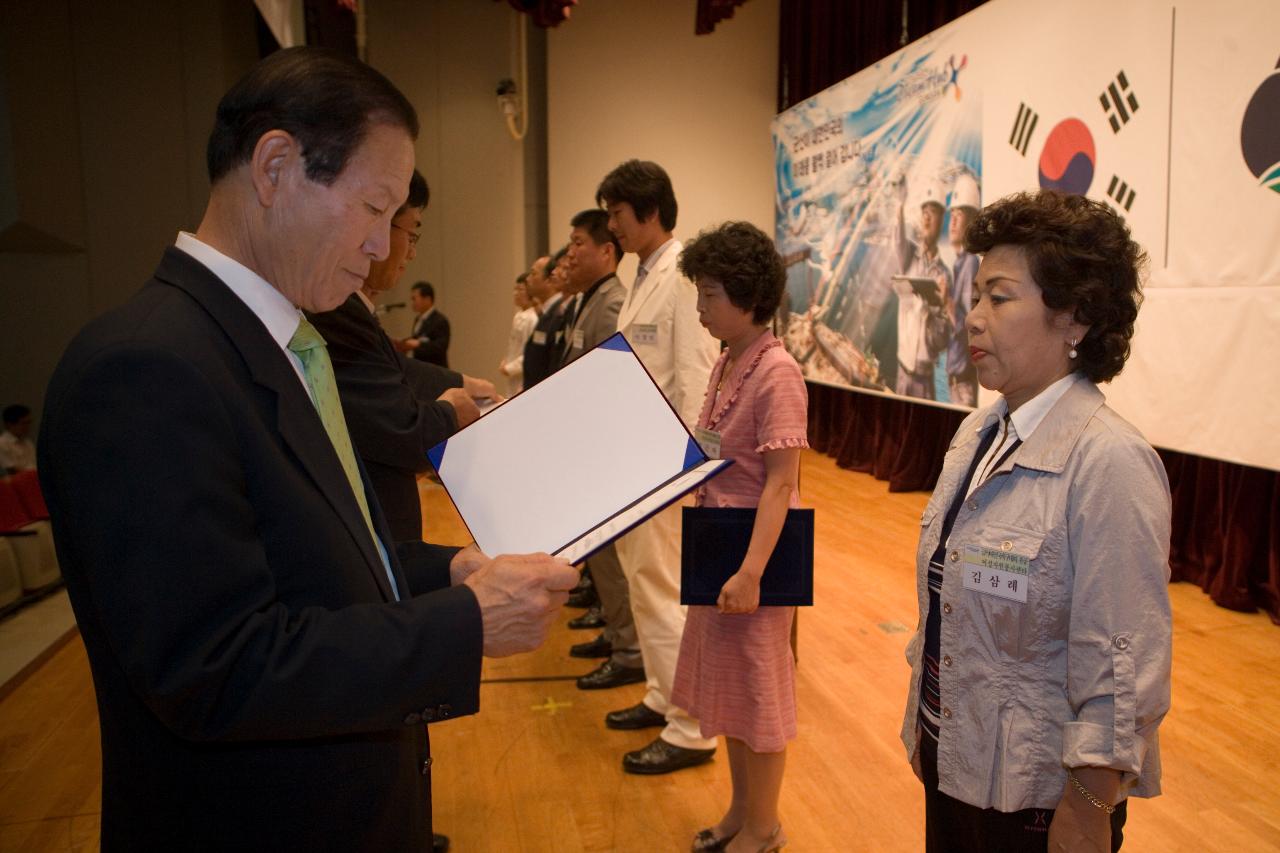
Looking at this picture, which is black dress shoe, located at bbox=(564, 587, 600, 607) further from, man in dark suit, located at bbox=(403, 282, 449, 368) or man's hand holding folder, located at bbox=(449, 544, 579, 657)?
man in dark suit, located at bbox=(403, 282, 449, 368)

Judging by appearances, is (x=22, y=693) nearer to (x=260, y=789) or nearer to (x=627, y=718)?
(x=627, y=718)

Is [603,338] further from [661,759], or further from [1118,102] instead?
[1118,102]

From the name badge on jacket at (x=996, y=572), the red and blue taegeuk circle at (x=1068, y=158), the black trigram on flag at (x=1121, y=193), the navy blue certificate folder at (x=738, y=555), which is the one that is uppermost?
the red and blue taegeuk circle at (x=1068, y=158)

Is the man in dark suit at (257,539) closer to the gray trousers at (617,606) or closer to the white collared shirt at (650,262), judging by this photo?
the white collared shirt at (650,262)

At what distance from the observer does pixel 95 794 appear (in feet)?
8.33

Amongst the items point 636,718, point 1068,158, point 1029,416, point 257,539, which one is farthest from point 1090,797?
point 1068,158

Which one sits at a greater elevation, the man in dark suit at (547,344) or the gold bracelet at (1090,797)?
the man in dark suit at (547,344)

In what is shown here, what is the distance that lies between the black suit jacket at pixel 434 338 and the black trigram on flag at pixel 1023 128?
16.7 ft

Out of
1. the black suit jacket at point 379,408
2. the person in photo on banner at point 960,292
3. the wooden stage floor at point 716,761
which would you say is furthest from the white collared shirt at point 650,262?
the person in photo on banner at point 960,292

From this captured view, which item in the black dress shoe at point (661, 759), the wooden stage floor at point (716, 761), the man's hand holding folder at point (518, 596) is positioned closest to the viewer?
the man's hand holding folder at point (518, 596)

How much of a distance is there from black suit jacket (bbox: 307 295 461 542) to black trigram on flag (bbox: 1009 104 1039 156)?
3.99 meters

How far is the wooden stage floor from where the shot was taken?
2250 mm

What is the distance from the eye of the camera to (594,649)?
3.54m

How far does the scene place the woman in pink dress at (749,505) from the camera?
1914 mm
